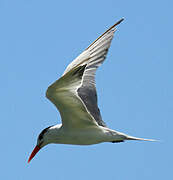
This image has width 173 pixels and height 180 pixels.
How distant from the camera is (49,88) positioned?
8.00 metres

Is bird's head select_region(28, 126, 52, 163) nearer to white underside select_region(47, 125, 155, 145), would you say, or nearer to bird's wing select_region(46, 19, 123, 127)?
white underside select_region(47, 125, 155, 145)

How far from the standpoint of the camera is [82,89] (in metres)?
10.9

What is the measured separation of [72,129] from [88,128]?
12.2 inches

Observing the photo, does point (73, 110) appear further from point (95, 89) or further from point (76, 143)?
point (95, 89)

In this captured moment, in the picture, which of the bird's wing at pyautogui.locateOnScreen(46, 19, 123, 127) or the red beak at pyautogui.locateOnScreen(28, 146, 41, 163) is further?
the red beak at pyautogui.locateOnScreen(28, 146, 41, 163)

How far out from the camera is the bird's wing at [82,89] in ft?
25.5

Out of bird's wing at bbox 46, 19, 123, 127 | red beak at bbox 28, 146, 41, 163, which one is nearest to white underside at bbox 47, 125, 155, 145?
bird's wing at bbox 46, 19, 123, 127

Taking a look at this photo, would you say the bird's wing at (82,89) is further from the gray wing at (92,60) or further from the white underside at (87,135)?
the white underside at (87,135)

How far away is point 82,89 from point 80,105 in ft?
7.92

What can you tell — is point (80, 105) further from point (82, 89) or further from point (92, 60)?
point (92, 60)

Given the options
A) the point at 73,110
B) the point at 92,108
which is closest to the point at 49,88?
the point at 73,110

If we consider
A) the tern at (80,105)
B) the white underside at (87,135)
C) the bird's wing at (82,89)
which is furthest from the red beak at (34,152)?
the bird's wing at (82,89)

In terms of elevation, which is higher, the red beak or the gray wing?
the gray wing

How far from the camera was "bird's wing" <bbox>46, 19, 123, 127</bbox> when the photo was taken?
7.79 m
